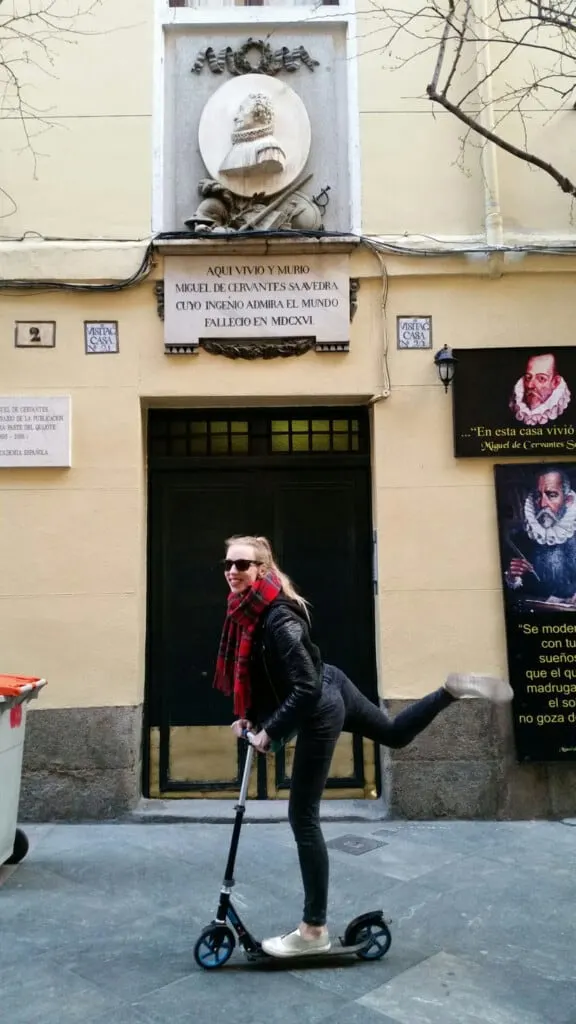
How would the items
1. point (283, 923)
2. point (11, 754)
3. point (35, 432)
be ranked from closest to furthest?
1. point (283, 923)
2. point (11, 754)
3. point (35, 432)

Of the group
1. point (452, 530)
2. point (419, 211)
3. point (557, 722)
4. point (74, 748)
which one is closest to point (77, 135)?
point (419, 211)

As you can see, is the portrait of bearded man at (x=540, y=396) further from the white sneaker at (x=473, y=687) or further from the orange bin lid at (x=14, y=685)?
the orange bin lid at (x=14, y=685)

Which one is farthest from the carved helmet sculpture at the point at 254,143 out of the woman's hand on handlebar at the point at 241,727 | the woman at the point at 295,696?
the woman's hand on handlebar at the point at 241,727

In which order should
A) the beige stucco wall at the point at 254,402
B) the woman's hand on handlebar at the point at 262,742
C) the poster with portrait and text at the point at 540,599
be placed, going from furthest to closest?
the beige stucco wall at the point at 254,402 → the poster with portrait and text at the point at 540,599 → the woman's hand on handlebar at the point at 262,742

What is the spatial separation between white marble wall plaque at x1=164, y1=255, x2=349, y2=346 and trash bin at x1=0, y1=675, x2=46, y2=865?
9.86 feet

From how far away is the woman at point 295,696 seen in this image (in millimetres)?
3432

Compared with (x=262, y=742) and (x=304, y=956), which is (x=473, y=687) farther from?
(x=304, y=956)

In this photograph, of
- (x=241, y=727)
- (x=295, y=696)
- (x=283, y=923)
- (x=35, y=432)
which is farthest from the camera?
(x=35, y=432)

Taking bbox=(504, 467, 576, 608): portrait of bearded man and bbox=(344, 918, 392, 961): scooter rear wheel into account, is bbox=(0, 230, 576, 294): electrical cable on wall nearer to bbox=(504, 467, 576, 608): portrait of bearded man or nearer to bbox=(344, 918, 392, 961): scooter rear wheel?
bbox=(504, 467, 576, 608): portrait of bearded man

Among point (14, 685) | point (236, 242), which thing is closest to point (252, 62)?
point (236, 242)

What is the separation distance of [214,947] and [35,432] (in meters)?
4.13

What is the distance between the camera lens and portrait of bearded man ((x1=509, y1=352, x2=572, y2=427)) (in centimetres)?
627

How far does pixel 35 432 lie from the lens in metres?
6.21

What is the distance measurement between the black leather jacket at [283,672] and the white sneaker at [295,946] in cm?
97
